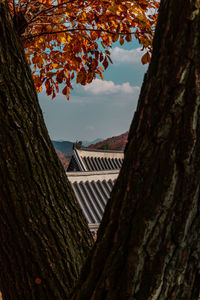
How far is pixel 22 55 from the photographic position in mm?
1616

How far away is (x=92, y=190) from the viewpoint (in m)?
8.23

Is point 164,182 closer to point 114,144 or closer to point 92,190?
point 92,190

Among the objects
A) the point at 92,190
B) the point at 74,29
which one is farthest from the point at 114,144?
the point at 74,29

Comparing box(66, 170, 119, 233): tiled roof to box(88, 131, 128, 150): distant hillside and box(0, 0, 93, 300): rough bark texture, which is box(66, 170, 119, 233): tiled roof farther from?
box(88, 131, 128, 150): distant hillside

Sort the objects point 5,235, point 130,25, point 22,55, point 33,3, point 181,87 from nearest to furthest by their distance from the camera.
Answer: point 181,87 → point 5,235 → point 22,55 → point 33,3 → point 130,25

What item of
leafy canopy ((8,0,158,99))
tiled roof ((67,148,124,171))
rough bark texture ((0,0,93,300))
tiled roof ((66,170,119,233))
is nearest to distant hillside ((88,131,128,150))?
tiled roof ((67,148,124,171))

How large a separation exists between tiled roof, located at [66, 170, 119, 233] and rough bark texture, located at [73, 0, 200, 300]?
643 centimetres

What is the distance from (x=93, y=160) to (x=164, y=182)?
1021cm

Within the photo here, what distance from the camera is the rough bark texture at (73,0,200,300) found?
871mm

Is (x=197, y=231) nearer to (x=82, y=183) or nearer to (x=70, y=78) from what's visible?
(x=70, y=78)

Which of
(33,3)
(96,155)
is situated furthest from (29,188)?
(96,155)

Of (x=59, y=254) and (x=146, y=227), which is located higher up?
(x=146, y=227)

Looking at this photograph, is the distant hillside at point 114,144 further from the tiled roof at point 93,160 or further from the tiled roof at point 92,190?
the tiled roof at point 92,190

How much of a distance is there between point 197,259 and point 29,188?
2.79 ft
